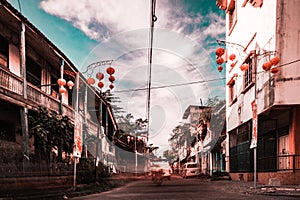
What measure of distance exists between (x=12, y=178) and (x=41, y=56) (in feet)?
33.6

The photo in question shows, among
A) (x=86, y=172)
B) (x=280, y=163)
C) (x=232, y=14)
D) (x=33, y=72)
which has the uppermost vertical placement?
(x=232, y=14)

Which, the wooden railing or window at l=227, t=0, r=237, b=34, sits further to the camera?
window at l=227, t=0, r=237, b=34

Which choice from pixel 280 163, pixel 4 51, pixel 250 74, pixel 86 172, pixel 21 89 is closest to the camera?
pixel 21 89

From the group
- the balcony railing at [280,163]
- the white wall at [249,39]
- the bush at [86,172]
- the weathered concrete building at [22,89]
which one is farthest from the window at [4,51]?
the balcony railing at [280,163]

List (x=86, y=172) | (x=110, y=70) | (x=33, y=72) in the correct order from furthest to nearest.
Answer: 1. (x=33, y=72)
2. (x=86, y=172)
3. (x=110, y=70)

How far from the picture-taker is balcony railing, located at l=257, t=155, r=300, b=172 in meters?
12.9

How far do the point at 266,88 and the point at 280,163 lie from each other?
130 inches

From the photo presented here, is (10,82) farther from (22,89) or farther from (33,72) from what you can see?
(33,72)

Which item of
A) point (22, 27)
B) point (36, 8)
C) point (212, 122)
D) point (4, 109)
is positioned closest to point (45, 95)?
point (4, 109)

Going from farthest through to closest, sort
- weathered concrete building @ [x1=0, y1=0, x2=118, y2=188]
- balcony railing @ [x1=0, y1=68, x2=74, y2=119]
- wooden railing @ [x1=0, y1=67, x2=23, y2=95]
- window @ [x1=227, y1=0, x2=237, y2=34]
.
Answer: window @ [x1=227, y1=0, x2=237, y2=34] → balcony railing @ [x1=0, y1=68, x2=74, y2=119] → wooden railing @ [x1=0, y1=67, x2=23, y2=95] → weathered concrete building @ [x1=0, y1=0, x2=118, y2=188]

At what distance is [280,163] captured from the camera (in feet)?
46.5

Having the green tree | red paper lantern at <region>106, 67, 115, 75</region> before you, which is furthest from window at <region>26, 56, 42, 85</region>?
red paper lantern at <region>106, 67, 115, 75</region>

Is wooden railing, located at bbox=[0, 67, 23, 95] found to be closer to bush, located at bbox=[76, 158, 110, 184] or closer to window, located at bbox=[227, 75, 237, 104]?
bush, located at bbox=[76, 158, 110, 184]

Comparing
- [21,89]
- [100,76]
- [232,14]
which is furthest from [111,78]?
[232,14]
